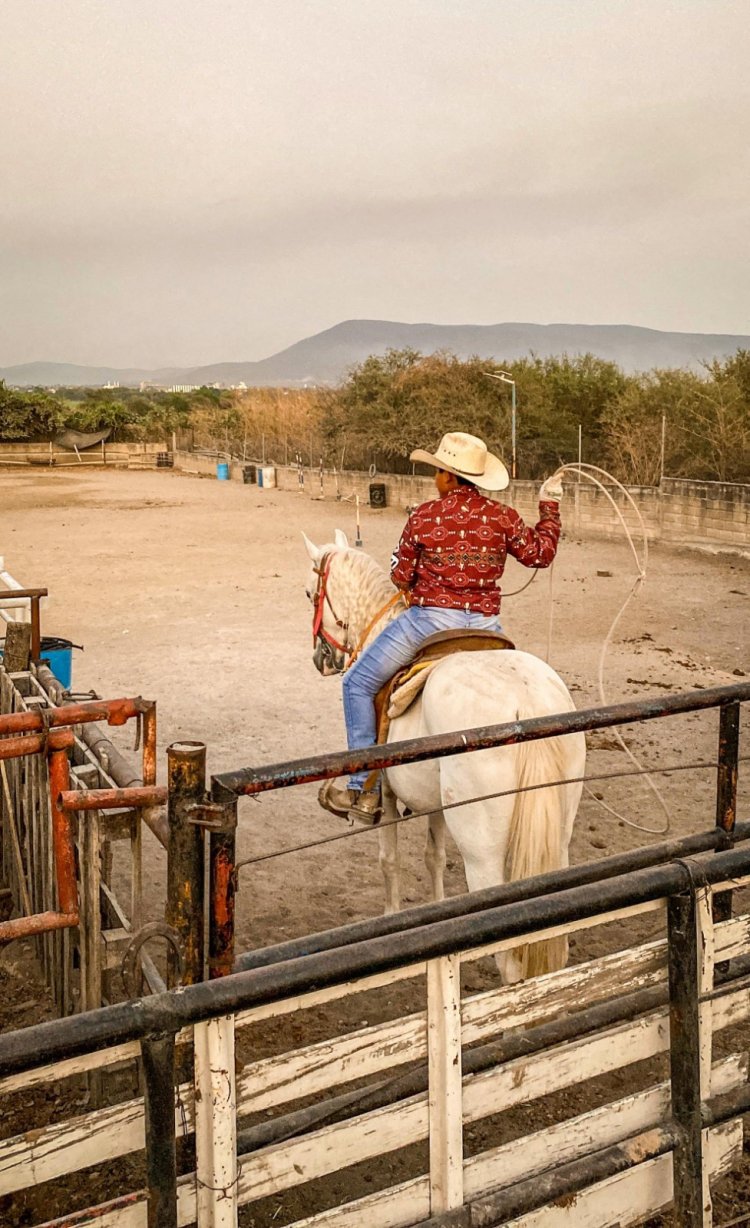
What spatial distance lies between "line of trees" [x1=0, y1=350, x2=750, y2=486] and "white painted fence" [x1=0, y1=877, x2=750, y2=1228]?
1609 centimetres

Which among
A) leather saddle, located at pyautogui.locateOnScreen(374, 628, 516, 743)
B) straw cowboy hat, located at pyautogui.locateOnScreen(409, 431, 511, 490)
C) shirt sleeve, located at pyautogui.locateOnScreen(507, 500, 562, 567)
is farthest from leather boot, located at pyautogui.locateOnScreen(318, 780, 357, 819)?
straw cowboy hat, located at pyautogui.locateOnScreen(409, 431, 511, 490)

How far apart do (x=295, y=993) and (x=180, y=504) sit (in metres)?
27.1

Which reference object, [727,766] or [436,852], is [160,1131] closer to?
[727,766]

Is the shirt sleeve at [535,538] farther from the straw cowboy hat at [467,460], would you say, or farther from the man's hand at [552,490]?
the straw cowboy hat at [467,460]

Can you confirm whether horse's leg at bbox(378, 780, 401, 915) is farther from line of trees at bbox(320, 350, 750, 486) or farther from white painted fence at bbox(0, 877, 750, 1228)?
line of trees at bbox(320, 350, 750, 486)

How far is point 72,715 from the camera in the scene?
2.81 metres

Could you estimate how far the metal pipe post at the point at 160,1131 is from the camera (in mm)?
1421

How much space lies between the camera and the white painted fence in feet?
4.95

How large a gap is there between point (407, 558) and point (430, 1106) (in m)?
2.88

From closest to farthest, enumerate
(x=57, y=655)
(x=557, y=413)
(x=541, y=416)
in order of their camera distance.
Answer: (x=57, y=655), (x=541, y=416), (x=557, y=413)

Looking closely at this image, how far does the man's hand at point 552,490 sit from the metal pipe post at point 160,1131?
3117 millimetres

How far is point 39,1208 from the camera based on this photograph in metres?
2.82

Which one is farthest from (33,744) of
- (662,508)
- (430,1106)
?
(662,508)

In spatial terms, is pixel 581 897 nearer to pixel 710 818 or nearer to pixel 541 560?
pixel 541 560
